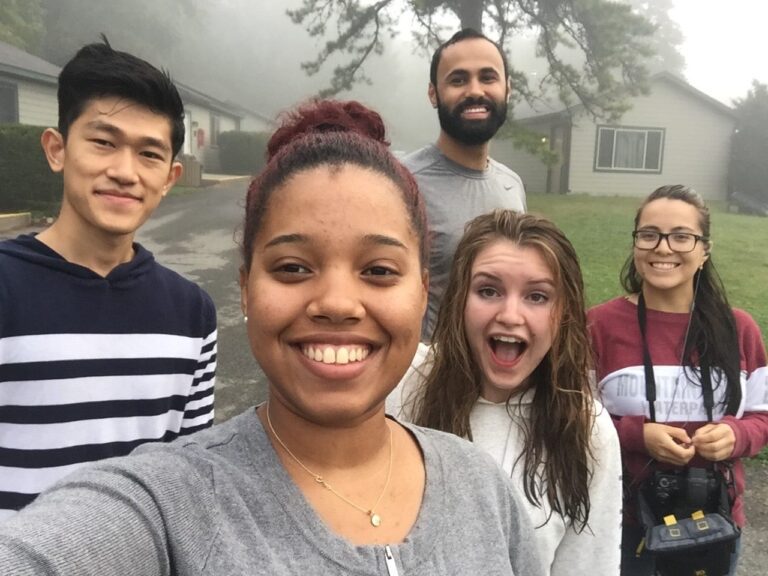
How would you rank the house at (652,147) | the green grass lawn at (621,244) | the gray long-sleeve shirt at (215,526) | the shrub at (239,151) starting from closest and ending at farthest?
the gray long-sleeve shirt at (215,526) < the green grass lawn at (621,244) < the house at (652,147) < the shrub at (239,151)

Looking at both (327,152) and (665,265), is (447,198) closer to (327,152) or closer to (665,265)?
(665,265)

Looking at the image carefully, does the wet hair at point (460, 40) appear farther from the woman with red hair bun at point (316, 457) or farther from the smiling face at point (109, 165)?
the woman with red hair bun at point (316, 457)

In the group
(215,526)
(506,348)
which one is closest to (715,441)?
(506,348)

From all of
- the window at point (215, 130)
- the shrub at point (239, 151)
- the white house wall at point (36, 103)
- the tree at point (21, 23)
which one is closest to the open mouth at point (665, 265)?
the white house wall at point (36, 103)

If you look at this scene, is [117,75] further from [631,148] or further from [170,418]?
[631,148]

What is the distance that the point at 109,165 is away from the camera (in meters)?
2.14

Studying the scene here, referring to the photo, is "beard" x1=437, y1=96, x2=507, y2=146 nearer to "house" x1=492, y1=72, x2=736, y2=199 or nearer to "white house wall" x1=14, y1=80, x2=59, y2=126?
"white house wall" x1=14, y1=80, x2=59, y2=126

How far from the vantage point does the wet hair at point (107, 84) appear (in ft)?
7.22

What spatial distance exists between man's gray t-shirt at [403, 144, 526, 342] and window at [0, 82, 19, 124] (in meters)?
18.0

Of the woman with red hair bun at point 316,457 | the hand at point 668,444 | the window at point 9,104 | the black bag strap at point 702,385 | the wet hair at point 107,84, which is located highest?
the window at point 9,104

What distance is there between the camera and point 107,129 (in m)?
2.17

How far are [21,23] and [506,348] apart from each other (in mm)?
33096

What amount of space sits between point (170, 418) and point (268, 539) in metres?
1.21

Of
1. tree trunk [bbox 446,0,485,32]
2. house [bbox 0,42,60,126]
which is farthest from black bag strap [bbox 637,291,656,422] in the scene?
house [bbox 0,42,60,126]
